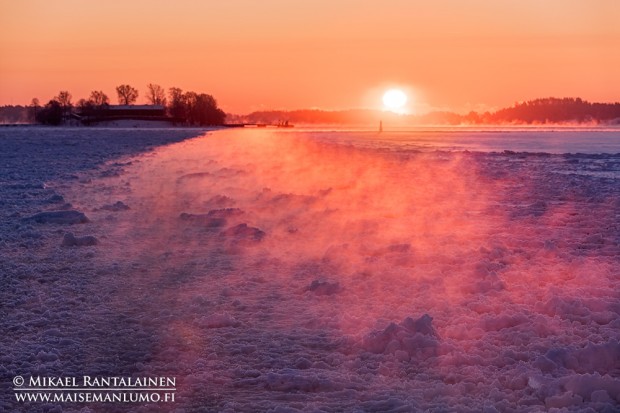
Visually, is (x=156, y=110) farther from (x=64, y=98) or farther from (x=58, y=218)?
(x=58, y=218)

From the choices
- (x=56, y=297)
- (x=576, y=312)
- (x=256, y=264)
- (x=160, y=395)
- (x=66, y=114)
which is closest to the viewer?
(x=160, y=395)

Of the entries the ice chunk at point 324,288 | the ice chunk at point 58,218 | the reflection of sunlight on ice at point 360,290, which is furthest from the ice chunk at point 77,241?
the ice chunk at point 324,288

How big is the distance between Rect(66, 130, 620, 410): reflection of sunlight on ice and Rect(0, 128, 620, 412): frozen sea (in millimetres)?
20

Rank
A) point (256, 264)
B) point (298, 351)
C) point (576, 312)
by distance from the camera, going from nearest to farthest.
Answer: point (298, 351) < point (576, 312) < point (256, 264)

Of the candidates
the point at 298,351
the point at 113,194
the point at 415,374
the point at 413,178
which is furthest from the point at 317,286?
the point at 413,178

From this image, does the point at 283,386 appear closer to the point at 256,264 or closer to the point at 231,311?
the point at 231,311

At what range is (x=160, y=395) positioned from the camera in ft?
12.7

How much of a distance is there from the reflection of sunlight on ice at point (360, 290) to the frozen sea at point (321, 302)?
0.8 inches

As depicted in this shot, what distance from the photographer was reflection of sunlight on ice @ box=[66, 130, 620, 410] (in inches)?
165

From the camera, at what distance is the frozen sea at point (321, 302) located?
13.0 ft

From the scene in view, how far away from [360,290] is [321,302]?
0.52m

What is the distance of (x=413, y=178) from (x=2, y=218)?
10666 mm

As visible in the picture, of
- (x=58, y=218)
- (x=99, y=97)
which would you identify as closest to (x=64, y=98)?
(x=99, y=97)

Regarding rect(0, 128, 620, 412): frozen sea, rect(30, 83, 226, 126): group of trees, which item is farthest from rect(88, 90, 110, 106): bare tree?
rect(0, 128, 620, 412): frozen sea
